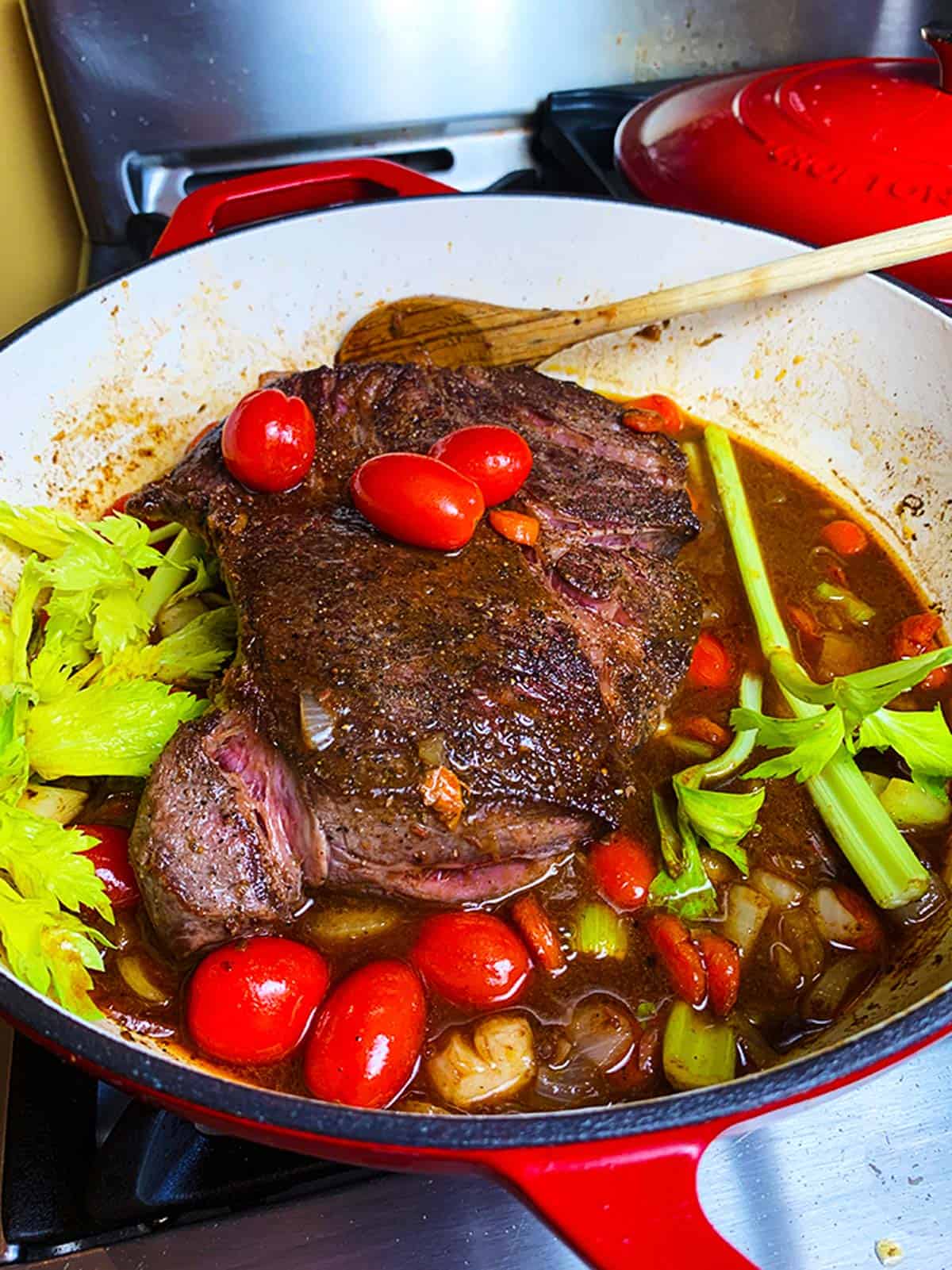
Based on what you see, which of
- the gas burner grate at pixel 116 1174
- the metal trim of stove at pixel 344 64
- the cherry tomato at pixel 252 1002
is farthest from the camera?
the metal trim of stove at pixel 344 64

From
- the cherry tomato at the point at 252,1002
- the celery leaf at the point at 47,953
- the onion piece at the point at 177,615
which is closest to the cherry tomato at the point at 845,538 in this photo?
the onion piece at the point at 177,615

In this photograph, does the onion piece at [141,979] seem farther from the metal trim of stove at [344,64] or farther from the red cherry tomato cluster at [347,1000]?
the metal trim of stove at [344,64]

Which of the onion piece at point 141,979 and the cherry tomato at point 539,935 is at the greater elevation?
the onion piece at point 141,979

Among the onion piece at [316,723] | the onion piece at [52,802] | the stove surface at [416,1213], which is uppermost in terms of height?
the onion piece at [316,723]

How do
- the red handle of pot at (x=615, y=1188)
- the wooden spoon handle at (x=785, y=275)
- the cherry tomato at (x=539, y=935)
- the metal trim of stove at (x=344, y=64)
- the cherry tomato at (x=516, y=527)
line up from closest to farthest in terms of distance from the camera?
the red handle of pot at (x=615, y=1188) → the cherry tomato at (x=539, y=935) → the cherry tomato at (x=516, y=527) → the wooden spoon handle at (x=785, y=275) → the metal trim of stove at (x=344, y=64)

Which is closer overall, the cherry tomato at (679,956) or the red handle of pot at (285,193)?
the cherry tomato at (679,956)

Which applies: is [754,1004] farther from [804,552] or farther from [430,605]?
[804,552]

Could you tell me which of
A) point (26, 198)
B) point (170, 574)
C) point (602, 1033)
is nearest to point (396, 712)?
point (602, 1033)
